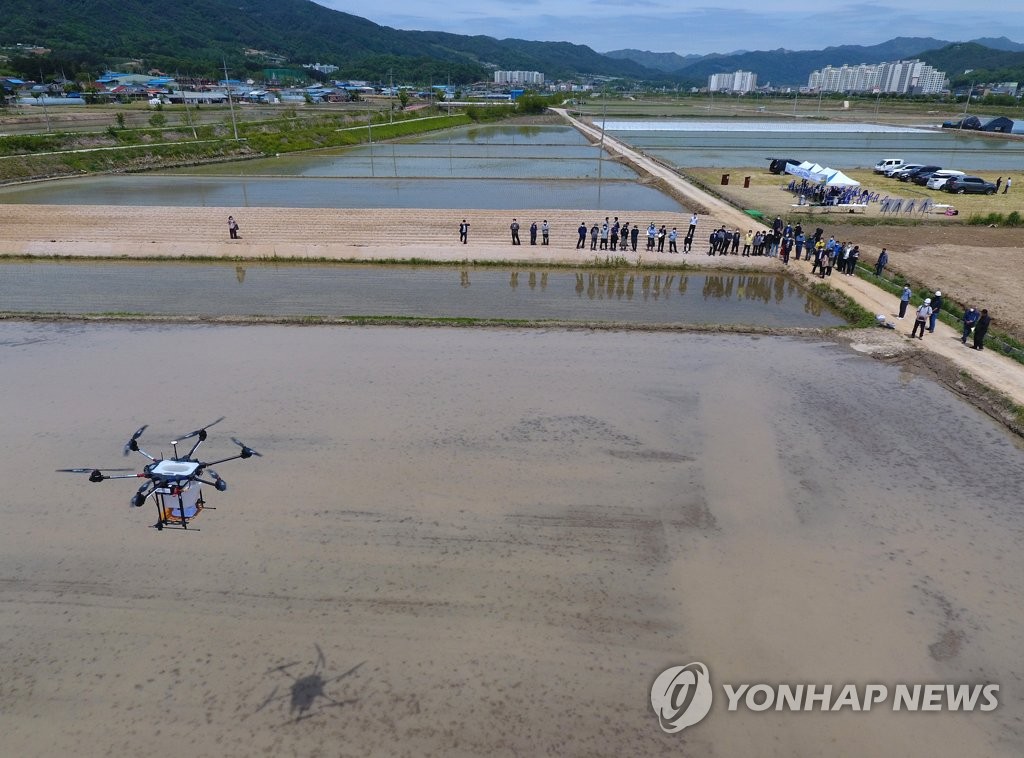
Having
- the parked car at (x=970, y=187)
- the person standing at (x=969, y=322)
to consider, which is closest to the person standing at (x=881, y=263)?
the person standing at (x=969, y=322)

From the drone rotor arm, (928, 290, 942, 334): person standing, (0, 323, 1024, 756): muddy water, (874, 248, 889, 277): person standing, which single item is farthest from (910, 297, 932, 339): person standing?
the drone rotor arm

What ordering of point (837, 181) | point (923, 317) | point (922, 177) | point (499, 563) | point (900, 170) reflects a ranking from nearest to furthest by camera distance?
point (499, 563)
point (923, 317)
point (837, 181)
point (922, 177)
point (900, 170)

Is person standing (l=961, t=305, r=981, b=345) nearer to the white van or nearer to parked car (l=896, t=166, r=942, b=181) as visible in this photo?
parked car (l=896, t=166, r=942, b=181)

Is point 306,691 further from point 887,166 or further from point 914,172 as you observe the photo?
point 887,166

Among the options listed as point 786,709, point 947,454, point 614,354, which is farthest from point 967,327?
point 786,709

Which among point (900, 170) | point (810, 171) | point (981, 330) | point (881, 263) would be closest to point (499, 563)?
point (981, 330)

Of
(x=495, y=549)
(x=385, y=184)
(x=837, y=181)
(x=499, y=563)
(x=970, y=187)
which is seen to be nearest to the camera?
(x=499, y=563)
